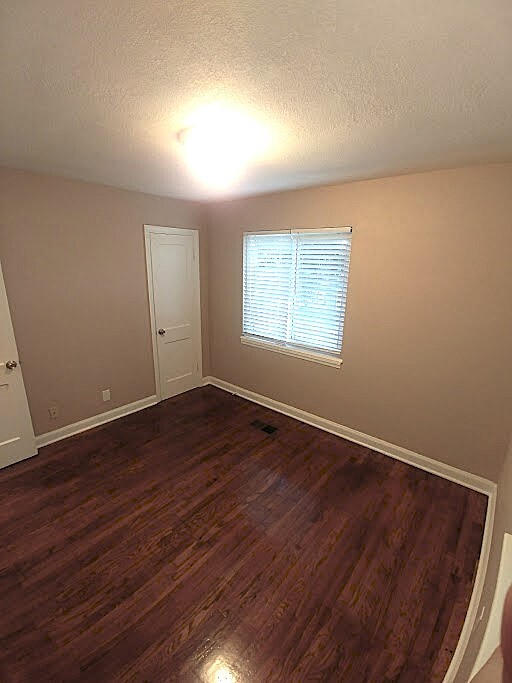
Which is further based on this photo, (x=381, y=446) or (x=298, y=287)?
(x=298, y=287)

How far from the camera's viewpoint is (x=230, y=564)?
5.65ft

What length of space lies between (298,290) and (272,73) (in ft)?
6.99

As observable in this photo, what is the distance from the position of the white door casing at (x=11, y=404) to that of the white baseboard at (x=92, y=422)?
0.60 ft

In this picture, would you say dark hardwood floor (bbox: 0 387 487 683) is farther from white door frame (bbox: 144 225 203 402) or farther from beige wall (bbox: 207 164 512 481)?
white door frame (bbox: 144 225 203 402)

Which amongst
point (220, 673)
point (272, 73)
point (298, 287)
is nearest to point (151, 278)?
point (298, 287)

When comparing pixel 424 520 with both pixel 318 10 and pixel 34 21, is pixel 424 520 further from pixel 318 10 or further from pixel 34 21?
pixel 34 21

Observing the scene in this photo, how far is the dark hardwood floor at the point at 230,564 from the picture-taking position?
1311 millimetres


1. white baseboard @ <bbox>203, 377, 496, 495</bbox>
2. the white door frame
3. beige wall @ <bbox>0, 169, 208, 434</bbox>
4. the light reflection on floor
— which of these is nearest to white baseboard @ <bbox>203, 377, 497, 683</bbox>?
white baseboard @ <bbox>203, 377, 496, 495</bbox>

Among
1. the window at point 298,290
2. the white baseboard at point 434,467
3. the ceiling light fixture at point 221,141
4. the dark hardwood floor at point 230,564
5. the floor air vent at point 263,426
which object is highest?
the ceiling light fixture at point 221,141

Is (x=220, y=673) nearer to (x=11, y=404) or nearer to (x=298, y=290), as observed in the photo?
(x=11, y=404)

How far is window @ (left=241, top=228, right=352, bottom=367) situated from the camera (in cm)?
281

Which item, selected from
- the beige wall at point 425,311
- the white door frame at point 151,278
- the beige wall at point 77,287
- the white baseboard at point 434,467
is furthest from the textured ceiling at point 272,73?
the white baseboard at point 434,467

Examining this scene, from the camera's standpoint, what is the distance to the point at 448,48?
90 centimetres

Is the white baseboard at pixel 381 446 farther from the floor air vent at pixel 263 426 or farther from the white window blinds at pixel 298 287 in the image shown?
the white window blinds at pixel 298 287
